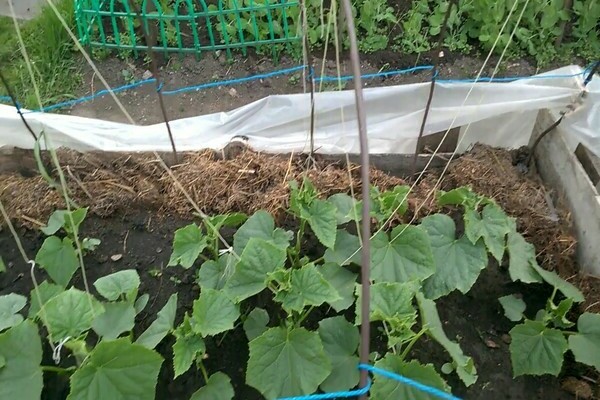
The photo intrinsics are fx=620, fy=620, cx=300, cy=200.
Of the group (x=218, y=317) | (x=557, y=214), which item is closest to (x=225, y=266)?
(x=218, y=317)

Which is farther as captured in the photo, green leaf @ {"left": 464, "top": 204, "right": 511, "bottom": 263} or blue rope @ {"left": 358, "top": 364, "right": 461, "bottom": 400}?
green leaf @ {"left": 464, "top": 204, "right": 511, "bottom": 263}

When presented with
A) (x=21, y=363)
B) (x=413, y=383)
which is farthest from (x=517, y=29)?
(x=21, y=363)

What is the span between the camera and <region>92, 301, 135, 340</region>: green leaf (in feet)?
5.47

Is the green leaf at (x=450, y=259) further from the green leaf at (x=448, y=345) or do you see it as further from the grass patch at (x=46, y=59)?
the grass patch at (x=46, y=59)

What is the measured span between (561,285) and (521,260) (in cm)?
13

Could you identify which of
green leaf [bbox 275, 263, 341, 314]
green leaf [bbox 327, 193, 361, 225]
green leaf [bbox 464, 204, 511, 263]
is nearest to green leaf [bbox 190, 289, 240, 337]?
green leaf [bbox 275, 263, 341, 314]

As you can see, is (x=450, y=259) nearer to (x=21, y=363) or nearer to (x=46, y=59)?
(x=21, y=363)

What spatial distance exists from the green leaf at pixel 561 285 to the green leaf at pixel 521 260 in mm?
20

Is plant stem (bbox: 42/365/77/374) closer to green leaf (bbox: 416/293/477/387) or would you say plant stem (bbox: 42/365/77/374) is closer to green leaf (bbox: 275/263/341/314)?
green leaf (bbox: 275/263/341/314)

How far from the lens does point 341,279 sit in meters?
1.80

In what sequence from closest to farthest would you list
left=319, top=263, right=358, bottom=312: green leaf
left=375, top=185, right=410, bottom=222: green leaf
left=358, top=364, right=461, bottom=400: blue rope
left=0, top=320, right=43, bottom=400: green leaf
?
left=358, top=364, right=461, bottom=400: blue rope < left=0, top=320, right=43, bottom=400: green leaf < left=319, top=263, right=358, bottom=312: green leaf < left=375, top=185, right=410, bottom=222: green leaf

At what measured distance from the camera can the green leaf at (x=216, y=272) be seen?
1.79 meters

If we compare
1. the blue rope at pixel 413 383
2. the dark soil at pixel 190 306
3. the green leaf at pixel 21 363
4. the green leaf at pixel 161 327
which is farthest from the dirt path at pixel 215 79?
the blue rope at pixel 413 383

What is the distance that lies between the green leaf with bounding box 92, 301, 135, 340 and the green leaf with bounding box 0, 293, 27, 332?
22 cm
